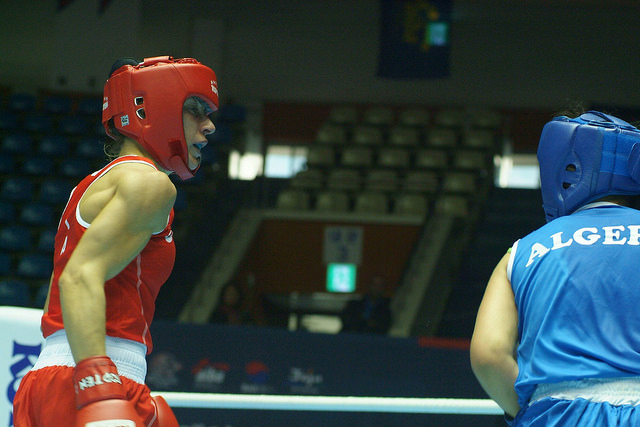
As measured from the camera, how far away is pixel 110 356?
63.9 inches

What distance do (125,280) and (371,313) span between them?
5727 millimetres

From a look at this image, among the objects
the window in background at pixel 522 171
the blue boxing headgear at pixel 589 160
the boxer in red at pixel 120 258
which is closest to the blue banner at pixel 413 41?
the window in background at pixel 522 171

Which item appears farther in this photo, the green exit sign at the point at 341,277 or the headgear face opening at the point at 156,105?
the green exit sign at the point at 341,277

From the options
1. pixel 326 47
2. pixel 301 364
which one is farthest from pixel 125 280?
pixel 326 47

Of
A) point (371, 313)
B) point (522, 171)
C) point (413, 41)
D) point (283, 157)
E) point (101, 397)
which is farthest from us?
point (283, 157)

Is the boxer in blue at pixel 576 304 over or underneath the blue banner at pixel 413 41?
underneath

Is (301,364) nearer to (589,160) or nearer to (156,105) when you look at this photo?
(156,105)

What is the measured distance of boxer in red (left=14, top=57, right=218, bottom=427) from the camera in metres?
1.50

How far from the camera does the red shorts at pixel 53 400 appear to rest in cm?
155

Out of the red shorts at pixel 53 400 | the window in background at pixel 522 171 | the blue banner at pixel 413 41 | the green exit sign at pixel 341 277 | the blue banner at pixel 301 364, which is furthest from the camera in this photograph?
the window in background at pixel 522 171

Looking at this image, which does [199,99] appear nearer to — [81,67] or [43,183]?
[43,183]

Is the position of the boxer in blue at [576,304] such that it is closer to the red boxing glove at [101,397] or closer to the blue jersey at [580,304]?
the blue jersey at [580,304]

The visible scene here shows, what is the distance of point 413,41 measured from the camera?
10719mm

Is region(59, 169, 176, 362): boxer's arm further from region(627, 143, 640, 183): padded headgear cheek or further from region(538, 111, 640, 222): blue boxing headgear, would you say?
region(627, 143, 640, 183): padded headgear cheek
